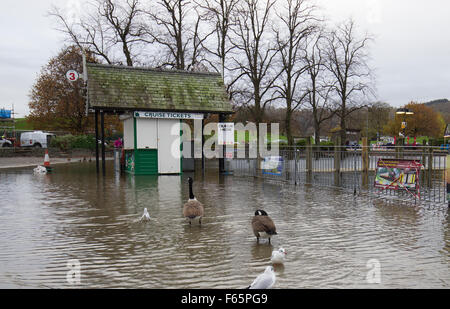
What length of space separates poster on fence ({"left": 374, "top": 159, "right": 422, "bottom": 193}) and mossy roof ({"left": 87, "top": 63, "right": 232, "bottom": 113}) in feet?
35.3

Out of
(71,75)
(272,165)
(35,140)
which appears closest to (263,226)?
(272,165)

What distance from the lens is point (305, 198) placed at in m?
12.4

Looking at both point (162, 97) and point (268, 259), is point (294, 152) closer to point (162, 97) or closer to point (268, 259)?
point (162, 97)

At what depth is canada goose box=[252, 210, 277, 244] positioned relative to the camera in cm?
660

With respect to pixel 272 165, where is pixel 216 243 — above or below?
below

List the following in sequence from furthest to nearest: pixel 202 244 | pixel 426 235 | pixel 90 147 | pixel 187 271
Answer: pixel 90 147 < pixel 426 235 < pixel 202 244 < pixel 187 271

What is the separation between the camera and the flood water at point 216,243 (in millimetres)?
5059

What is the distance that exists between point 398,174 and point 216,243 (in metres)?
7.28

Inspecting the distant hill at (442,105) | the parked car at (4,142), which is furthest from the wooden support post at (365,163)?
the distant hill at (442,105)

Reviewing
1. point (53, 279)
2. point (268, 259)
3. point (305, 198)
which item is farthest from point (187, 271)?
point (305, 198)

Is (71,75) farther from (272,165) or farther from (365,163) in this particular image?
(365,163)

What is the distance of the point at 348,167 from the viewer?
1470cm
